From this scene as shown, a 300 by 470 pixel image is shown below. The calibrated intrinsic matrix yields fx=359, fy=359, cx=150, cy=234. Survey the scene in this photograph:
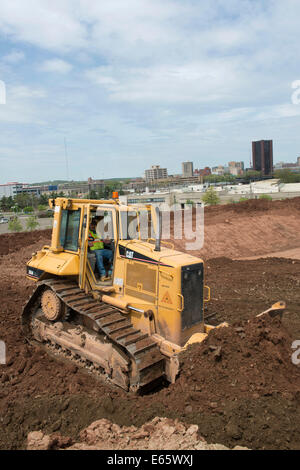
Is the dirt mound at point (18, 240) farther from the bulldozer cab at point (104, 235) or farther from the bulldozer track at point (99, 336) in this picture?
the bulldozer cab at point (104, 235)

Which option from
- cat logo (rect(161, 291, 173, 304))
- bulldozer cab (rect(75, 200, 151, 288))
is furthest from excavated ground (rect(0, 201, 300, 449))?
bulldozer cab (rect(75, 200, 151, 288))

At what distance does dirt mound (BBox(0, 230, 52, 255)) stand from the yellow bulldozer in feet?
36.4

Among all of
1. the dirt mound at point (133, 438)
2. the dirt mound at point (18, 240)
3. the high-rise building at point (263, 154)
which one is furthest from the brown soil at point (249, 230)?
the high-rise building at point (263, 154)

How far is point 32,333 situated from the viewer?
7828 millimetres

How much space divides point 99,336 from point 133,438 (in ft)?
6.77

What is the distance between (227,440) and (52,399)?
107 inches

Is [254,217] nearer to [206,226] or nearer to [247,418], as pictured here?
[206,226]

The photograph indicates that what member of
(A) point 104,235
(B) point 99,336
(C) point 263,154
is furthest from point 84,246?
(C) point 263,154

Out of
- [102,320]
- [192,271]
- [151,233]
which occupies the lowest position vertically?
[102,320]

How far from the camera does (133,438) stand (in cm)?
452

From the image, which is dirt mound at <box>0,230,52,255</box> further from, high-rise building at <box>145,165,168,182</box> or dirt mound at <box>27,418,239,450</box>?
high-rise building at <box>145,165,168,182</box>

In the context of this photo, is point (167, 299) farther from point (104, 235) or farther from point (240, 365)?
point (104, 235)

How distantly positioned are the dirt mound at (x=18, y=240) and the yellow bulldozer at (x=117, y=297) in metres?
11.1

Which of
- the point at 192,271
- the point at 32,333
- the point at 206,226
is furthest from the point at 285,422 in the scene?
the point at 206,226
